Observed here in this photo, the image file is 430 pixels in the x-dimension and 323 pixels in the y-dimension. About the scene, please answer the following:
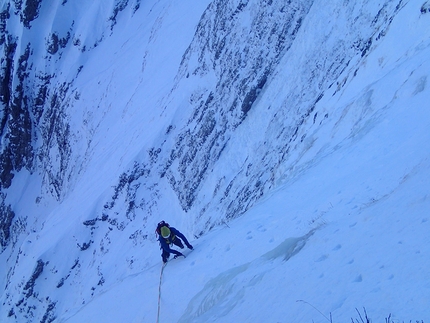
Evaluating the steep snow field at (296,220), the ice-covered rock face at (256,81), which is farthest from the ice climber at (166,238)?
the ice-covered rock face at (256,81)

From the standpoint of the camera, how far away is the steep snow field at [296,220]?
4.73m

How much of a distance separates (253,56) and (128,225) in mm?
11781

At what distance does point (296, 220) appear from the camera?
24.9ft

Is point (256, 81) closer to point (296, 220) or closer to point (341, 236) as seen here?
point (296, 220)

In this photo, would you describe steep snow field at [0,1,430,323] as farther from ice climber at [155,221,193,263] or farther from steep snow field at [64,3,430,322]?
ice climber at [155,221,193,263]

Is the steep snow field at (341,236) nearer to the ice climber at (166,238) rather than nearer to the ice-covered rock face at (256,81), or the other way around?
the ice climber at (166,238)

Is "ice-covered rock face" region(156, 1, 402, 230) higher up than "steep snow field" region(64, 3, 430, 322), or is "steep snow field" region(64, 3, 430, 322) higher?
"ice-covered rock face" region(156, 1, 402, 230)

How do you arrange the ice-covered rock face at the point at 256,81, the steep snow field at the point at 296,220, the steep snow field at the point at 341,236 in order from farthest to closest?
1. the ice-covered rock face at the point at 256,81
2. the steep snow field at the point at 296,220
3. the steep snow field at the point at 341,236

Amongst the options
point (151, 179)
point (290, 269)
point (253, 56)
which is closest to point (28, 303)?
point (151, 179)

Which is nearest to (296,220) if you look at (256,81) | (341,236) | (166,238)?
(341,236)

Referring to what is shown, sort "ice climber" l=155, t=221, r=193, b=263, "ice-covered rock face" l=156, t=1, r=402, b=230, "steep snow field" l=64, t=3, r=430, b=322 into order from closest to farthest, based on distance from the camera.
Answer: "steep snow field" l=64, t=3, r=430, b=322
"ice climber" l=155, t=221, r=193, b=263
"ice-covered rock face" l=156, t=1, r=402, b=230

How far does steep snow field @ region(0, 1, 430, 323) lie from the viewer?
473 cm

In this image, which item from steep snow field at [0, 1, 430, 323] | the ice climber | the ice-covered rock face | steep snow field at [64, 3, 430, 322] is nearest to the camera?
steep snow field at [64, 3, 430, 322]

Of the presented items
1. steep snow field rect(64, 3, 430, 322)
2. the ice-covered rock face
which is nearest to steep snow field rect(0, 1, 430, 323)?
steep snow field rect(64, 3, 430, 322)
